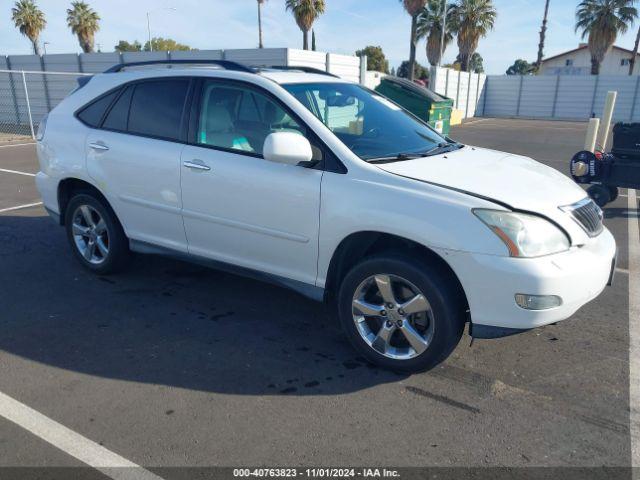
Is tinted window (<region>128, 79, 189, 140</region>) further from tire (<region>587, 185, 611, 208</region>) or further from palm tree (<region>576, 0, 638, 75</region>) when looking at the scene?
palm tree (<region>576, 0, 638, 75</region>)

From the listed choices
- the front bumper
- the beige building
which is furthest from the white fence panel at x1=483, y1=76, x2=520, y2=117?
the front bumper

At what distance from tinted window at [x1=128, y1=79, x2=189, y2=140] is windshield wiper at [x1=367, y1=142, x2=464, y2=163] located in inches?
63.9

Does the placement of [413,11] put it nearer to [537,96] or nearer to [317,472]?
[537,96]

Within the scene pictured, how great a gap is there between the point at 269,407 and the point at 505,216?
5.49 ft

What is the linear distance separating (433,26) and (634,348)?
4010cm

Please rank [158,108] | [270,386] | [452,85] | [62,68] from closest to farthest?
[270,386] < [158,108] < [62,68] < [452,85]

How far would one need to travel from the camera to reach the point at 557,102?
33.7 meters

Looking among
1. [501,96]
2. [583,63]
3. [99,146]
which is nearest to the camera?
[99,146]

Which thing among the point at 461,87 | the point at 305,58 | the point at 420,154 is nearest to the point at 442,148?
the point at 420,154

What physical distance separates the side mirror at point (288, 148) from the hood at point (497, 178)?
0.48 m

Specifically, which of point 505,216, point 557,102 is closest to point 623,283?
point 505,216

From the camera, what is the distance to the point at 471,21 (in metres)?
38.2

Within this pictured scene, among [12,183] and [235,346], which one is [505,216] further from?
[12,183]

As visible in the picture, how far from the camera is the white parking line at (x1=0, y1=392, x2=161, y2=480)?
248 cm
